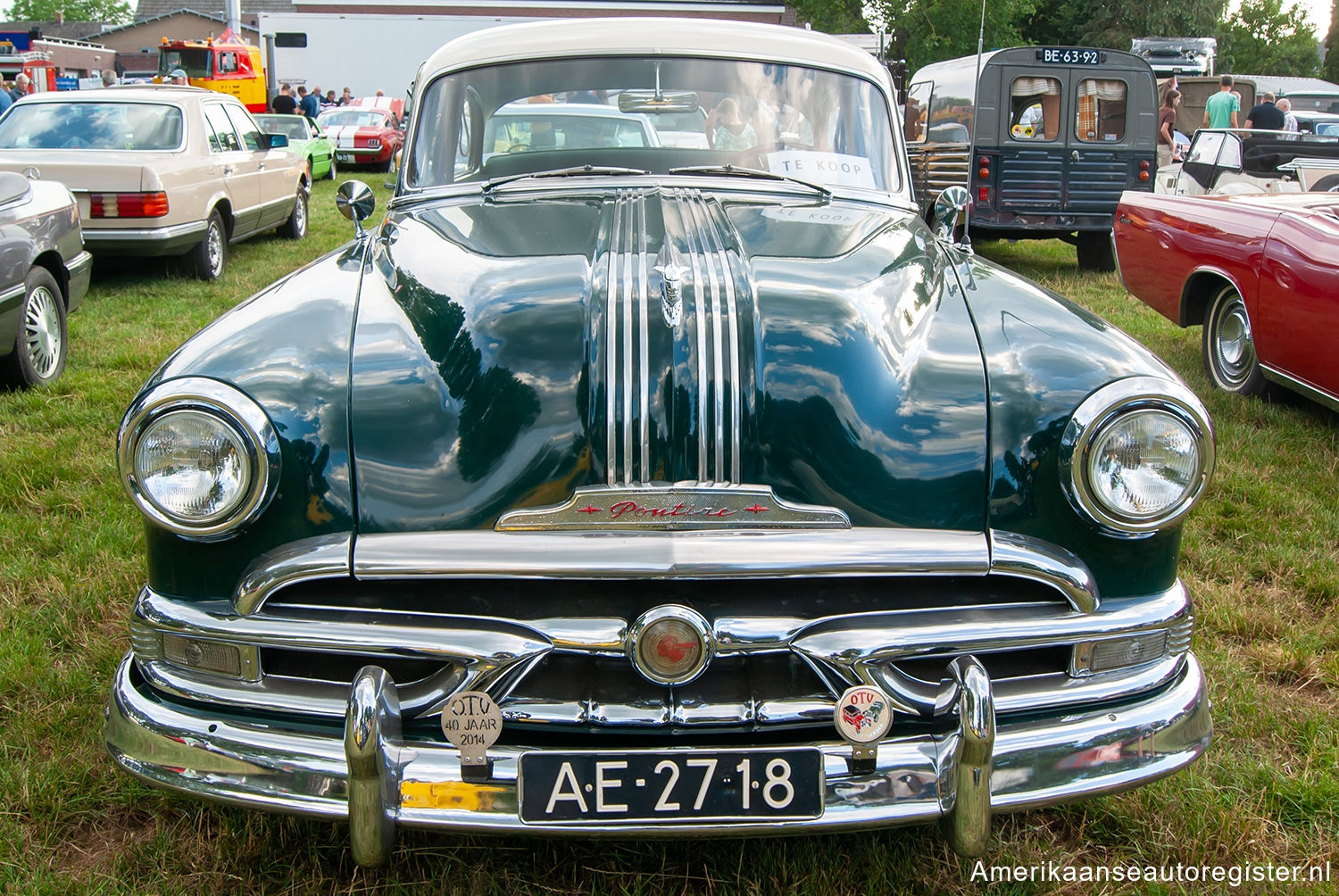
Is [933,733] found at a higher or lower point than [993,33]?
lower

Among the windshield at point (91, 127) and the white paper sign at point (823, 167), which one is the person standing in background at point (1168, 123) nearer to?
the windshield at point (91, 127)

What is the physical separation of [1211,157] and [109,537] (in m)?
8.13

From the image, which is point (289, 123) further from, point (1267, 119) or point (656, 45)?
point (656, 45)

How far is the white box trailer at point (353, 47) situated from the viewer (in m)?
33.0

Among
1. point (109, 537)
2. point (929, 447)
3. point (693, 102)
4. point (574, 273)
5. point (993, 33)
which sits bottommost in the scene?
point (109, 537)

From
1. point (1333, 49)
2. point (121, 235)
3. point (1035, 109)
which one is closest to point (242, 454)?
point (121, 235)

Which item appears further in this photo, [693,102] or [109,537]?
[109,537]

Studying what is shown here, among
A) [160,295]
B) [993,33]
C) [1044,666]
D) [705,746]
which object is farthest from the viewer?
[993,33]

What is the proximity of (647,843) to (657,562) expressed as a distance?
0.78 metres

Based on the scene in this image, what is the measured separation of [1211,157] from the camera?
8.36 metres

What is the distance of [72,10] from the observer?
276 ft

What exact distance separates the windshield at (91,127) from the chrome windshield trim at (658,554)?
7.44 m

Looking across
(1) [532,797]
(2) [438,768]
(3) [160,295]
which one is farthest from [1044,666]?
(3) [160,295]

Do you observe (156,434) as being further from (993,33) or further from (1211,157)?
(993,33)
